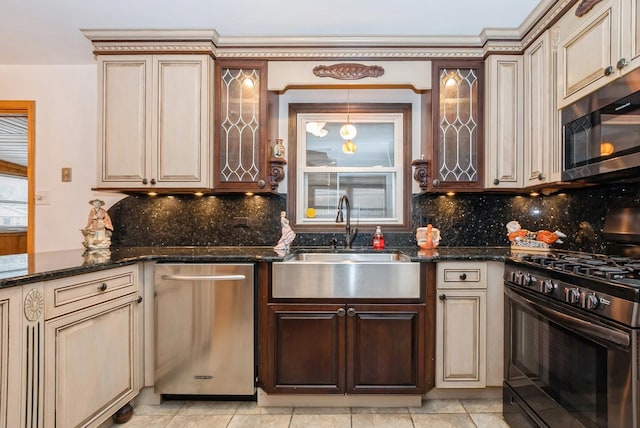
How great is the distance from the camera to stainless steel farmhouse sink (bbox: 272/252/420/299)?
79.9 inches

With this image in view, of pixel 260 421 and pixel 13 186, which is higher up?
pixel 13 186

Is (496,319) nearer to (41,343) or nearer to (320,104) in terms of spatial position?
(320,104)

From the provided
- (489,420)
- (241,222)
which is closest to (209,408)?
(241,222)

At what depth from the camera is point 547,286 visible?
1539 mm

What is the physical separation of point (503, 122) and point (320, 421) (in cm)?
Result: 222

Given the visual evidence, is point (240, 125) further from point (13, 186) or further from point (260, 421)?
point (13, 186)

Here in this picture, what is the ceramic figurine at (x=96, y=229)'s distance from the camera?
2334 millimetres

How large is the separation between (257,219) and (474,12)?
2002 millimetres

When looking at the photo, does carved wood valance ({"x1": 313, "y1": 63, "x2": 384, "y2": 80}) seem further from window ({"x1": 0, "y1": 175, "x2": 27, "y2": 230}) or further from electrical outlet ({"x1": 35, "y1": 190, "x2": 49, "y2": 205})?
window ({"x1": 0, "y1": 175, "x2": 27, "y2": 230})

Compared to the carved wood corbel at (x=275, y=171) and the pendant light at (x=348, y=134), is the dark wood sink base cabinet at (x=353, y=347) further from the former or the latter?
the pendant light at (x=348, y=134)

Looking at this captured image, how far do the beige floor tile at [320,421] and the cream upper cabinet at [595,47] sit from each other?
2162 mm

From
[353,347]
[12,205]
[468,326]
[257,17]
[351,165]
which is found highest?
[257,17]

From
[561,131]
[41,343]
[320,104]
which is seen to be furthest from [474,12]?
[41,343]

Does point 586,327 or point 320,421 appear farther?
point 320,421
